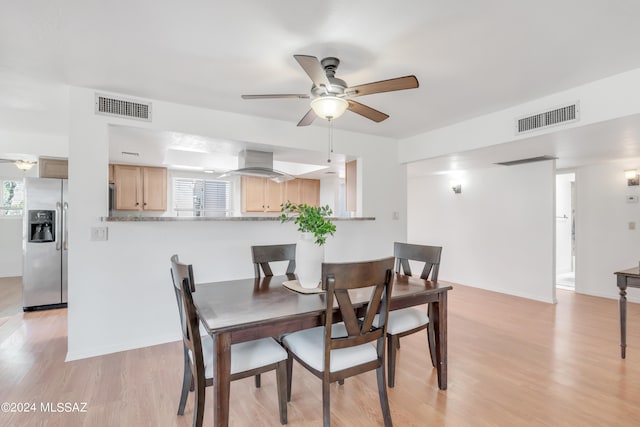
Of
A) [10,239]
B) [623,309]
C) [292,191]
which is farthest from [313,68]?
[10,239]

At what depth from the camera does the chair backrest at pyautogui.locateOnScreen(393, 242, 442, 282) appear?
8.09 ft

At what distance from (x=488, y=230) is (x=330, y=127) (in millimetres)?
3339

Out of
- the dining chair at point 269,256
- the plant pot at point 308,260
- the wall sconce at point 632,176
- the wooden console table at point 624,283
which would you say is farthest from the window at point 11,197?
the wall sconce at point 632,176

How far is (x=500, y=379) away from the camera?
233 cm

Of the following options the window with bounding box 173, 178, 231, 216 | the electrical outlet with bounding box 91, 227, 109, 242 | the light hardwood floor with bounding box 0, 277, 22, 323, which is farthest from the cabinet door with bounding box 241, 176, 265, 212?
the light hardwood floor with bounding box 0, 277, 22, 323

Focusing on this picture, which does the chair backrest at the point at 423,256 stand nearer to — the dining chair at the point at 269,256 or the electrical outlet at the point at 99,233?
the dining chair at the point at 269,256

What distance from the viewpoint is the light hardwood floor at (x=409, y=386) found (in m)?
1.88

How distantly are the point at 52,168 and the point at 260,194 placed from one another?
311 cm

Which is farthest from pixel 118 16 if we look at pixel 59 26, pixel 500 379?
pixel 500 379

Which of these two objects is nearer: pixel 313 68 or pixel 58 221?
pixel 313 68

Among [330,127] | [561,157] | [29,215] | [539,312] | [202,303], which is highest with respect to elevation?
[330,127]

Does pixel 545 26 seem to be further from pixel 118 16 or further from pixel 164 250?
pixel 164 250

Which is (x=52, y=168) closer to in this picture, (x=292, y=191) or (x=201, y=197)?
(x=201, y=197)

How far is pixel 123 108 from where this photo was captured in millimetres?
2766
